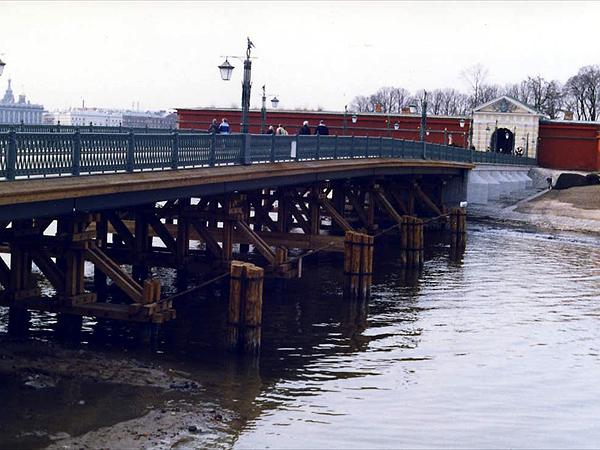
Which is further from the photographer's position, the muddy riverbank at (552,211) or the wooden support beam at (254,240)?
the muddy riverbank at (552,211)

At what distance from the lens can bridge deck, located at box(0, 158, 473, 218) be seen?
1551cm

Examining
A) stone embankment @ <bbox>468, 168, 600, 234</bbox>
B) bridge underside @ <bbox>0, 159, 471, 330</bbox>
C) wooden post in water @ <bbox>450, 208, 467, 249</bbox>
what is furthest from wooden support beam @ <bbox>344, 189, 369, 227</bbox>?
stone embankment @ <bbox>468, 168, 600, 234</bbox>

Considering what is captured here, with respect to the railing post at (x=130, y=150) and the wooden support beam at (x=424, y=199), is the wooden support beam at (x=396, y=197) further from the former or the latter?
the railing post at (x=130, y=150)

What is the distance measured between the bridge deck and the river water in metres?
2.77

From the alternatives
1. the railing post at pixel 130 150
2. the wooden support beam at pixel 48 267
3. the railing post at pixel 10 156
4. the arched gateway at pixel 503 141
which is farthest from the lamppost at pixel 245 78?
the arched gateway at pixel 503 141

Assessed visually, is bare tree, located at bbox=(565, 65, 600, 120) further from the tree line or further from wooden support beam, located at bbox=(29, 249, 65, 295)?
wooden support beam, located at bbox=(29, 249, 65, 295)

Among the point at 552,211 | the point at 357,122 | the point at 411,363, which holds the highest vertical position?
the point at 357,122

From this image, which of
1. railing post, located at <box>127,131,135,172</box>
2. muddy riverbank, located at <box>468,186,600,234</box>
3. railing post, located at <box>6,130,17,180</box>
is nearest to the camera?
railing post, located at <box>6,130,17,180</box>

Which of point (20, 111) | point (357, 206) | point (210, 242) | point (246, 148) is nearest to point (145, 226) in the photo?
point (210, 242)

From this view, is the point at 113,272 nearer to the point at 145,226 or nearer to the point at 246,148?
the point at 145,226

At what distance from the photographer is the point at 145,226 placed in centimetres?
2378

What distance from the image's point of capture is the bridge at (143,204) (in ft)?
54.0

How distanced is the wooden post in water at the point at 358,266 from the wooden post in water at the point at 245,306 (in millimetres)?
7381

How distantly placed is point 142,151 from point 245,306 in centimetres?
320
